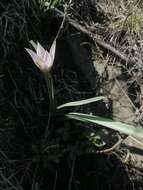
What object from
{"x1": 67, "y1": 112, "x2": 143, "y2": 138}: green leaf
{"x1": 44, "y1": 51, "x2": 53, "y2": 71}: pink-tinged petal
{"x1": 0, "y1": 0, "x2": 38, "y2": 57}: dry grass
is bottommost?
{"x1": 67, "y1": 112, "x2": 143, "y2": 138}: green leaf

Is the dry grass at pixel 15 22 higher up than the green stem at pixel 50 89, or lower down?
higher up

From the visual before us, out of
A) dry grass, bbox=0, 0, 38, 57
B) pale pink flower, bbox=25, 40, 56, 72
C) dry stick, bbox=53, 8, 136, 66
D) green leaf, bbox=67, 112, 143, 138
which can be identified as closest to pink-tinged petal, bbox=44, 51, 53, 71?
pale pink flower, bbox=25, 40, 56, 72

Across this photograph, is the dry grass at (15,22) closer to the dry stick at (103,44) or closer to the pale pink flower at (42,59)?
the dry stick at (103,44)

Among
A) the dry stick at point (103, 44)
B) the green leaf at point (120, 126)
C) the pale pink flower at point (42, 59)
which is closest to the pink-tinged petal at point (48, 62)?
the pale pink flower at point (42, 59)

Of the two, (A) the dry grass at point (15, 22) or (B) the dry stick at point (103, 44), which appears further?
(B) the dry stick at point (103, 44)

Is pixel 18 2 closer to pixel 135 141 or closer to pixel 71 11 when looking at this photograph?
pixel 71 11

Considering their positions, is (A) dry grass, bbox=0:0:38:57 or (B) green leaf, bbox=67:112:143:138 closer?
(B) green leaf, bbox=67:112:143:138

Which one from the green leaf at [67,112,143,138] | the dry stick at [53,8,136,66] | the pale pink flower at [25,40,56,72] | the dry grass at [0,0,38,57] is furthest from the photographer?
the dry stick at [53,8,136,66]

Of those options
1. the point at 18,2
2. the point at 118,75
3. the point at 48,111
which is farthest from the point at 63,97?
the point at 18,2

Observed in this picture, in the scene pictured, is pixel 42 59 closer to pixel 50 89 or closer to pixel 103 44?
pixel 50 89

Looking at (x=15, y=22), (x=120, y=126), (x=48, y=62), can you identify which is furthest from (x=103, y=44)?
(x=120, y=126)

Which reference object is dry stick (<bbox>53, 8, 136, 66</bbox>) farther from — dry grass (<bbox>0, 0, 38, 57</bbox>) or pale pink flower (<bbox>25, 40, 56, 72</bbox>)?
pale pink flower (<bbox>25, 40, 56, 72</bbox>)
